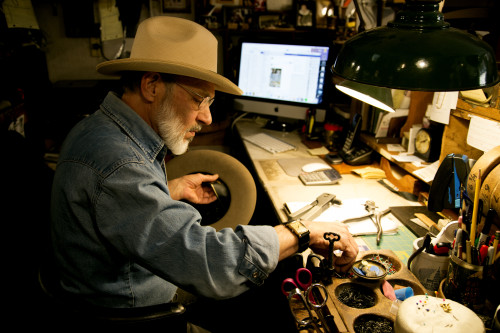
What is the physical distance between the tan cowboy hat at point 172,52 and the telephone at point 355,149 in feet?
3.60

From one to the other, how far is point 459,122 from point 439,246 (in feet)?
2.16

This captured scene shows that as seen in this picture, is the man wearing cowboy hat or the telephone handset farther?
the telephone handset

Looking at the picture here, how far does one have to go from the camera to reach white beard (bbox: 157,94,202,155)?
1.15 m

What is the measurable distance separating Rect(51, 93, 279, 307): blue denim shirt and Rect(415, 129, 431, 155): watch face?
120 centimetres

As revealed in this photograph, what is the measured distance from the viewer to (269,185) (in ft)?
6.04

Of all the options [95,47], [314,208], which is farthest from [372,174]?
[95,47]

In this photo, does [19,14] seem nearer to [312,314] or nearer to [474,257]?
[312,314]

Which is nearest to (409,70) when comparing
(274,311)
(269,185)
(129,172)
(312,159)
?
(129,172)

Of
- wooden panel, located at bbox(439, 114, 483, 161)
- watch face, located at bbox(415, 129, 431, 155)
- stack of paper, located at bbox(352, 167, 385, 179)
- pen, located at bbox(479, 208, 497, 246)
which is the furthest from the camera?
stack of paper, located at bbox(352, 167, 385, 179)

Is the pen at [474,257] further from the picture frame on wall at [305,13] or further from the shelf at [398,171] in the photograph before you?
the picture frame on wall at [305,13]

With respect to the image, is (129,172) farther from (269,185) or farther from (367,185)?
(367,185)

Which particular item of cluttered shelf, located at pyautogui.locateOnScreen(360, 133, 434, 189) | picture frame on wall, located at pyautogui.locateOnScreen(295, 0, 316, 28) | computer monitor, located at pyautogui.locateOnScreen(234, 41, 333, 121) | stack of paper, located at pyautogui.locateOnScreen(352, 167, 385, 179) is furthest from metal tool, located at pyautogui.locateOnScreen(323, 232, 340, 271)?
picture frame on wall, located at pyautogui.locateOnScreen(295, 0, 316, 28)

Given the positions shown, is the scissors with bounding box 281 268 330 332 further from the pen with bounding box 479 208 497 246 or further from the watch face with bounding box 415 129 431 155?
the watch face with bounding box 415 129 431 155

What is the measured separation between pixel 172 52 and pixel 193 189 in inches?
27.3
